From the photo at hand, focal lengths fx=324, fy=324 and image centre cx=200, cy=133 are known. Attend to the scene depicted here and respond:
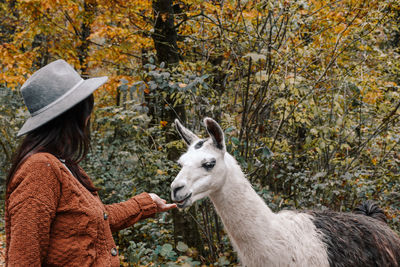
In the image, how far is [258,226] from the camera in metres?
2.38

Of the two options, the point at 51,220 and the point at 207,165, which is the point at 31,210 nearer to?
the point at 51,220

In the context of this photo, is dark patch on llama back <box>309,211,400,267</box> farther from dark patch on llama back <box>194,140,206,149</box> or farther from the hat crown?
the hat crown

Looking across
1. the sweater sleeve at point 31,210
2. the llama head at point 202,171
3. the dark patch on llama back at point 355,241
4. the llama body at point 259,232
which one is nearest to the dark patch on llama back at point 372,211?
the dark patch on llama back at point 355,241

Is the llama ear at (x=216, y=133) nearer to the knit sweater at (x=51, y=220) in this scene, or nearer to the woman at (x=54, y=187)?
the woman at (x=54, y=187)

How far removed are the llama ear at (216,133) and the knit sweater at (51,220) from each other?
1.04m

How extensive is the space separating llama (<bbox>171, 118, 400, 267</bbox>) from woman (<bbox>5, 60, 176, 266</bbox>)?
0.78m

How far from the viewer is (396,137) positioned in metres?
4.18

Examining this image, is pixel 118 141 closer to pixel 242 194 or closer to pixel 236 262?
pixel 236 262

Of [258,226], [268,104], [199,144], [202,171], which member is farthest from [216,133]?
[268,104]

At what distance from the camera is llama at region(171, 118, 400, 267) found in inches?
92.0

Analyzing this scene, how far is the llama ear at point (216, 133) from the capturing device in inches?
94.3

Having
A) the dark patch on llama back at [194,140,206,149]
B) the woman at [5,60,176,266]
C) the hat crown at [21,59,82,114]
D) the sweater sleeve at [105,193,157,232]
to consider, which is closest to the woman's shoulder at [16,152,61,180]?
the woman at [5,60,176,266]

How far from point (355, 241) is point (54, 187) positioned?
2391 millimetres

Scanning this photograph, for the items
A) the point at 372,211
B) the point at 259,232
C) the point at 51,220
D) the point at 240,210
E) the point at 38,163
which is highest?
the point at 38,163
